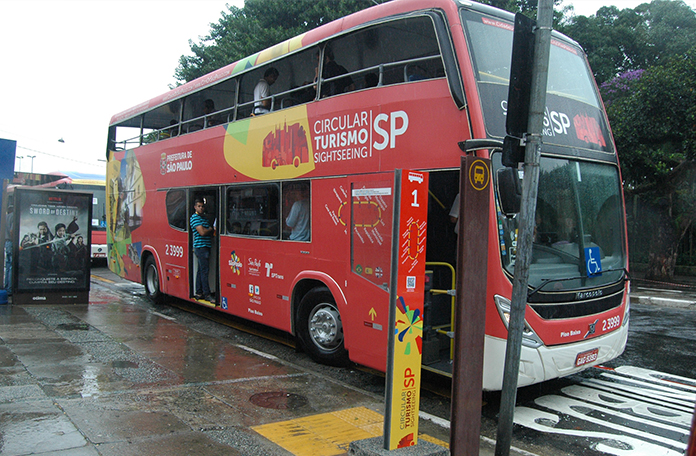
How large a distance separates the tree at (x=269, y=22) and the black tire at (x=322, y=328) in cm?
1503

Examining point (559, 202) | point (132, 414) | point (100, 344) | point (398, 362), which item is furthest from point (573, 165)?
point (100, 344)

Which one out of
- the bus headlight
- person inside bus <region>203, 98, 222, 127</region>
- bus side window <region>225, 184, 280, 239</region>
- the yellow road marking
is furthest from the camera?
person inside bus <region>203, 98, 222, 127</region>

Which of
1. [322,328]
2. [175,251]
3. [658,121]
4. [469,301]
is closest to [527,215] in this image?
[469,301]

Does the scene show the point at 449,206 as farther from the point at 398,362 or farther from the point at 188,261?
the point at 188,261

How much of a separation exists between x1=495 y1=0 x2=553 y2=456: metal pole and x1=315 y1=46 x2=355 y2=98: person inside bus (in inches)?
123

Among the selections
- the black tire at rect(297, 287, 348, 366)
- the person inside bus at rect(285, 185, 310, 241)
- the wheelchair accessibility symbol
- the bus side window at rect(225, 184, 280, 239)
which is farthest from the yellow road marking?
the bus side window at rect(225, 184, 280, 239)

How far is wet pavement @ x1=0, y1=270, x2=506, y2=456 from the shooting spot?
4.54 metres

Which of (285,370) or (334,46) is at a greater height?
(334,46)

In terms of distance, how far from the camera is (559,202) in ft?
18.9


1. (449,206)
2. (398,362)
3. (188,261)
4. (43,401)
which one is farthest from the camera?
(188,261)

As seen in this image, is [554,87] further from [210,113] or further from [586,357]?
[210,113]

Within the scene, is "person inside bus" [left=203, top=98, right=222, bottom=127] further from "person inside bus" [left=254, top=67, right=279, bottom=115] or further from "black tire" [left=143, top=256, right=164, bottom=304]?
"black tire" [left=143, top=256, right=164, bottom=304]

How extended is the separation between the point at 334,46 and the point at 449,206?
99.3 inches

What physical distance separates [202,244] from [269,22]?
15.5m
